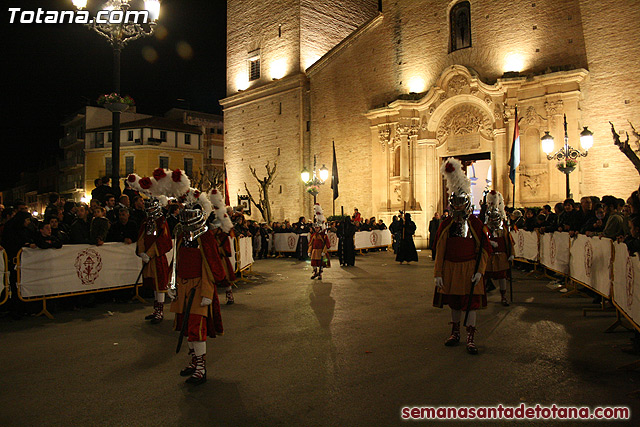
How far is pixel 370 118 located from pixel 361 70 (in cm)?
343

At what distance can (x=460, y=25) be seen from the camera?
23.8m

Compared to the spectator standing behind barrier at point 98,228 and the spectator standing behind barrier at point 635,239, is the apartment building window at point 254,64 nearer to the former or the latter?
the spectator standing behind barrier at point 98,228

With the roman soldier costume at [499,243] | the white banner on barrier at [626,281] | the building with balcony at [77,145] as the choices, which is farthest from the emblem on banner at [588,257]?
the building with balcony at [77,145]

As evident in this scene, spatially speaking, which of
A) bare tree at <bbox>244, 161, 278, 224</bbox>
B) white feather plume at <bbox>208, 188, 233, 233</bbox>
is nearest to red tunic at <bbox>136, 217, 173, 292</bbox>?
white feather plume at <bbox>208, 188, 233, 233</bbox>

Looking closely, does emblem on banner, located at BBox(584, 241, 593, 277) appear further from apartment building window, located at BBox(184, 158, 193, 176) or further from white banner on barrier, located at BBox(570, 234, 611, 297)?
apartment building window, located at BBox(184, 158, 193, 176)

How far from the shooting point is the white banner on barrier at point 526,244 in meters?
13.5

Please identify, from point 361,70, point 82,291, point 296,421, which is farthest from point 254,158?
point 296,421

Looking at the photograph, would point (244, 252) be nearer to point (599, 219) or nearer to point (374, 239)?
point (599, 219)

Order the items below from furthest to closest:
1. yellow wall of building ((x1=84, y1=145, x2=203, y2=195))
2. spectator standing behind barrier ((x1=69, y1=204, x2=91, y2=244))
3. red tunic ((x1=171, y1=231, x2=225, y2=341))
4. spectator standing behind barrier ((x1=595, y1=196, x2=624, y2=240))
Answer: yellow wall of building ((x1=84, y1=145, x2=203, y2=195))
spectator standing behind barrier ((x1=69, y1=204, x2=91, y2=244))
spectator standing behind barrier ((x1=595, y1=196, x2=624, y2=240))
red tunic ((x1=171, y1=231, x2=225, y2=341))

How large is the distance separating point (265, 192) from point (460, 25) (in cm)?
1541

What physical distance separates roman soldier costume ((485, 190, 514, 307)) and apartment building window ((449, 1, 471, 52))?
54.7ft

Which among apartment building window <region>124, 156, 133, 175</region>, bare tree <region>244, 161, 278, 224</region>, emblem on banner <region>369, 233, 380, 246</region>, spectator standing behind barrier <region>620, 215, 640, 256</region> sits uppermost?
apartment building window <region>124, 156, 133, 175</region>

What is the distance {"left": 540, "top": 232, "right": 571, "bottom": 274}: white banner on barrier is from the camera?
10.4m

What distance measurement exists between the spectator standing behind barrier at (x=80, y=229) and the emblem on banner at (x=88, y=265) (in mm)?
501
